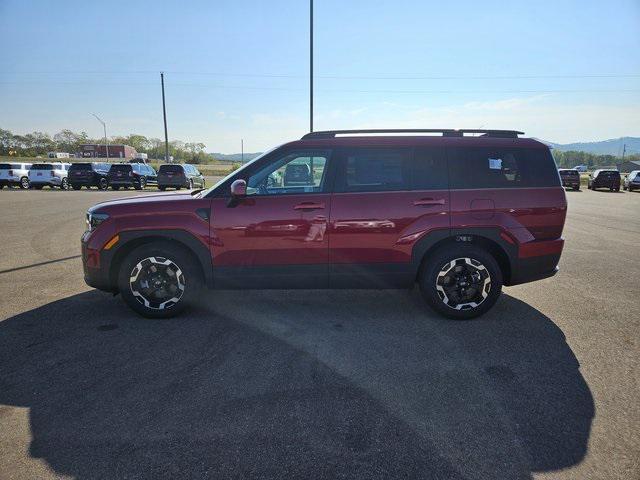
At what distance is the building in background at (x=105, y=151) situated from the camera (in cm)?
11238

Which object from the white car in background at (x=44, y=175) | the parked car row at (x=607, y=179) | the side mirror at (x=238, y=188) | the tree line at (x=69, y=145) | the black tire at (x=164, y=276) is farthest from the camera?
the tree line at (x=69, y=145)

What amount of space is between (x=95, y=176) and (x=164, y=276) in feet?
83.9

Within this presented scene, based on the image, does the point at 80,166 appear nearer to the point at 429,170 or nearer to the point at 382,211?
the point at 382,211

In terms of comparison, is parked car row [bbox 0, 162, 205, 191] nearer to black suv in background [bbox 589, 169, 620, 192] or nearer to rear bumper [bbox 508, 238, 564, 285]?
rear bumper [bbox 508, 238, 564, 285]

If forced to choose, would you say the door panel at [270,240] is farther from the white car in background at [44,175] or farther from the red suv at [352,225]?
the white car in background at [44,175]

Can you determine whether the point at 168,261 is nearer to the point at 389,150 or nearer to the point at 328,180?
the point at 328,180

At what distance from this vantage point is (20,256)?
7.17 metres

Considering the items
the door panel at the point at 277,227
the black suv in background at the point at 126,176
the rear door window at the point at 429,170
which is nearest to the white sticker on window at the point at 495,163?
the rear door window at the point at 429,170

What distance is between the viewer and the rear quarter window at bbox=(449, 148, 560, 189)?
4371mm

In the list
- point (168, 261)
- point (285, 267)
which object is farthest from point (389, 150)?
point (168, 261)

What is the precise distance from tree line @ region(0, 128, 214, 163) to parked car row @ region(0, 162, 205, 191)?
76.8 metres

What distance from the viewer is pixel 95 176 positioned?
2603 cm

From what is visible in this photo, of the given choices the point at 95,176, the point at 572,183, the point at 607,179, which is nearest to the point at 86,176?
the point at 95,176

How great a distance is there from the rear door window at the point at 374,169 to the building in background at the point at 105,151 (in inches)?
4746
